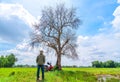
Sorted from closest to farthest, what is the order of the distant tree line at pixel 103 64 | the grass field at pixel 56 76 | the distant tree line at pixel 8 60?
1. the grass field at pixel 56 76
2. the distant tree line at pixel 8 60
3. the distant tree line at pixel 103 64

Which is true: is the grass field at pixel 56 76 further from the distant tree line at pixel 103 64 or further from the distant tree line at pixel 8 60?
the distant tree line at pixel 103 64

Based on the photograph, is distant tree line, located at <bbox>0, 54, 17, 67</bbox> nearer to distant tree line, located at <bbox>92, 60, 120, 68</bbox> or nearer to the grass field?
distant tree line, located at <bbox>92, 60, 120, 68</bbox>

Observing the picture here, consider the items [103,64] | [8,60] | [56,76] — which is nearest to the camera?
[56,76]

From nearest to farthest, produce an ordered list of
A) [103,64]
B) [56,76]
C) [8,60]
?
1. [56,76]
2. [8,60]
3. [103,64]

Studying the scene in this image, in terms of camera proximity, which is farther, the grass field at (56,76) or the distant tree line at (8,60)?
the distant tree line at (8,60)

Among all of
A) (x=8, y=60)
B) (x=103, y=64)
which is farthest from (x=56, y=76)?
(x=103, y=64)

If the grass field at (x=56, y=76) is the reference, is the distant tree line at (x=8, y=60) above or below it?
above

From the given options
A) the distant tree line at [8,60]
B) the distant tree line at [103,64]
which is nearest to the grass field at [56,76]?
the distant tree line at [8,60]

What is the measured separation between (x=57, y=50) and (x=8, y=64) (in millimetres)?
78036

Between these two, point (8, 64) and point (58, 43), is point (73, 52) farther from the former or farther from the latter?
point (8, 64)

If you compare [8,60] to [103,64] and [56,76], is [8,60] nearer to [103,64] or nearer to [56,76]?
[103,64]

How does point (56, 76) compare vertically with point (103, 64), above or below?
below

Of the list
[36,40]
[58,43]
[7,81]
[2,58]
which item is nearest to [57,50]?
[58,43]

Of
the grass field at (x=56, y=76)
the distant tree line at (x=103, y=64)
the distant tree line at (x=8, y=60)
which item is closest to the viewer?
the grass field at (x=56, y=76)
